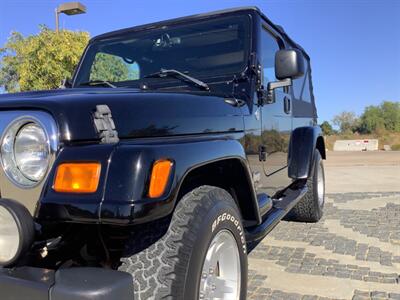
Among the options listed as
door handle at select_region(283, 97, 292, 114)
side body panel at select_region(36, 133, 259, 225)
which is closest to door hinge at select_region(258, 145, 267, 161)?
door handle at select_region(283, 97, 292, 114)

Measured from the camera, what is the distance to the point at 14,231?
1.57m

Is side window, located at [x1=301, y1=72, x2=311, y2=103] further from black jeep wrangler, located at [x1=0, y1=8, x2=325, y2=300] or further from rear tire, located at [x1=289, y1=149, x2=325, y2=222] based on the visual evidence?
black jeep wrangler, located at [x1=0, y1=8, x2=325, y2=300]

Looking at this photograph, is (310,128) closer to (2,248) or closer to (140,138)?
(140,138)

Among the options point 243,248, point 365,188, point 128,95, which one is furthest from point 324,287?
point 365,188

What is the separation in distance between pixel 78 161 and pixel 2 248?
1.43ft

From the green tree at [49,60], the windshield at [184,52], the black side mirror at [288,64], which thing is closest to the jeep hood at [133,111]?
the windshield at [184,52]

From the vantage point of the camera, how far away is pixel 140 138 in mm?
1899

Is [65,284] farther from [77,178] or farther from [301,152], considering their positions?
[301,152]

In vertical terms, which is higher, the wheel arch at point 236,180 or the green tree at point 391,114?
the wheel arch at point 236,180

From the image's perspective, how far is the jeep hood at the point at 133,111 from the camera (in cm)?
172

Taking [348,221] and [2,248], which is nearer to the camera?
[2,248]

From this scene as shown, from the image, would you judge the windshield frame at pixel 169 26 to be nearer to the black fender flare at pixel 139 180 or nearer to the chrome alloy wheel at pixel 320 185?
the black fender flare at pixel 139 180

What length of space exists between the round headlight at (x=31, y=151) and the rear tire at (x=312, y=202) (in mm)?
3924

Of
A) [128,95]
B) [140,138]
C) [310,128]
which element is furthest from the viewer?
[310,128]
